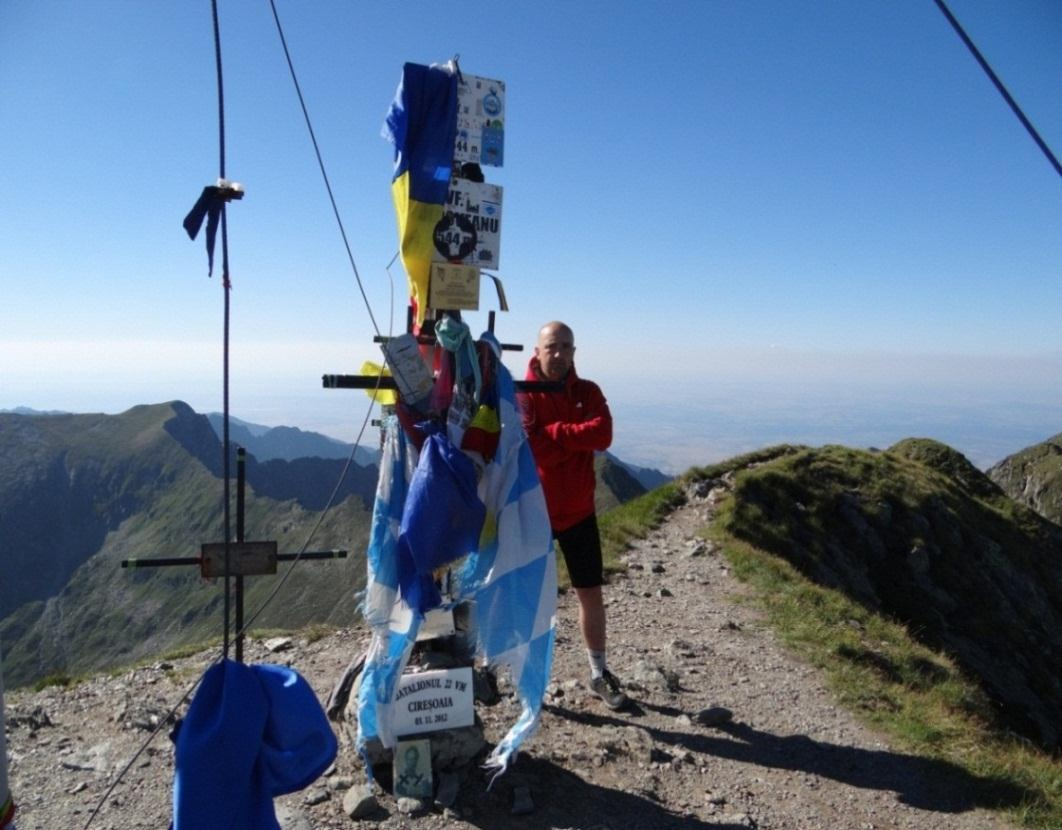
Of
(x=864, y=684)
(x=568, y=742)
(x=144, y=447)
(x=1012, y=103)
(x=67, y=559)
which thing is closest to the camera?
(x=1012, y=103)

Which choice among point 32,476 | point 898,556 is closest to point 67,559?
point 32,476

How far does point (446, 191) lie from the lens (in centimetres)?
437

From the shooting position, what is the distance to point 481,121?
177 inches

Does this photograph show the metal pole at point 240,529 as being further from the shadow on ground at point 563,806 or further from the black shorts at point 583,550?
the black shorts at point 583,550

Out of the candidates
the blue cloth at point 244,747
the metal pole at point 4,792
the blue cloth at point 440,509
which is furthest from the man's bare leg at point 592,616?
the metal pole at point 4,792

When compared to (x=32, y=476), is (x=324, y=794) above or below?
above

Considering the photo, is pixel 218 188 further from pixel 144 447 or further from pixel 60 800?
pixel 144 447

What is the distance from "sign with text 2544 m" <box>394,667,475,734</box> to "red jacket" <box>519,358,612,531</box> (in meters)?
1.50

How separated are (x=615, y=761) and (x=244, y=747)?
2871mm

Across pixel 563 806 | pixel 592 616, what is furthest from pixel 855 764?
pixel 563 806

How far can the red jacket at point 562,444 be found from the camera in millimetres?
5465

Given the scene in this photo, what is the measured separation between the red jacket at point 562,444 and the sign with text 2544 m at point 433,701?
1.50m

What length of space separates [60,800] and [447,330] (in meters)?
4.03

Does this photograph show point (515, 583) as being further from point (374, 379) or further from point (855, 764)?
point (855, 764)
